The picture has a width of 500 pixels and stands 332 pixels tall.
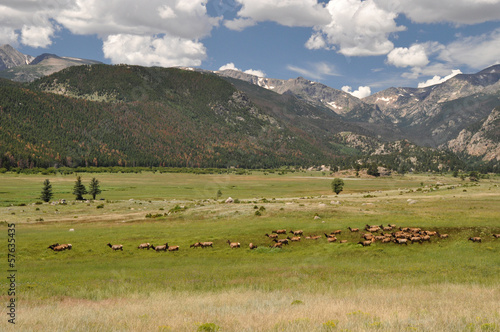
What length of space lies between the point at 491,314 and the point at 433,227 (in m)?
29.0

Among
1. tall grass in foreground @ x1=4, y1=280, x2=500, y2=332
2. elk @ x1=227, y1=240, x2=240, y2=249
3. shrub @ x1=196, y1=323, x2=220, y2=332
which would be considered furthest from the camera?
elk @ x1=227, y1=240, x2=240, y2=249

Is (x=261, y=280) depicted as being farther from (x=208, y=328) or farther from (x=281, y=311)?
(x=208, y=328)

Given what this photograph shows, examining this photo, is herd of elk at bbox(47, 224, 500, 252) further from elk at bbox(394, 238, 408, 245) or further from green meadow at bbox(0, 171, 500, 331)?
green meadow at bbox(0, 171, 500, 331)

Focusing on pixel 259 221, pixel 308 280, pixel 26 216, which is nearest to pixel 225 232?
pixel 259 221

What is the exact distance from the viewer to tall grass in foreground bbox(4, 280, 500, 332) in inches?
412

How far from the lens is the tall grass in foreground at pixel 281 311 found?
10.5m

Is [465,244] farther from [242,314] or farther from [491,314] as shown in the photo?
[242,314]

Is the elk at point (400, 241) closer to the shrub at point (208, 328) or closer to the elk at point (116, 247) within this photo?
the shrub at point (208, 328)

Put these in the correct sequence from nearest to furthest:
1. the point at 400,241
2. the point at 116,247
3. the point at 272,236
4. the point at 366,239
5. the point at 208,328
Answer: the point at 208,328
the point at 400,241
the point at 116,247
the point at 366,239
the point at 272,236

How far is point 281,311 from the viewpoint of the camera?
1284 cm

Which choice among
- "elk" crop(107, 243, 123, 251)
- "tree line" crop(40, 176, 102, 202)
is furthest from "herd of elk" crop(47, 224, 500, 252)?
"tree line" crop(40, 176, 102, 202)

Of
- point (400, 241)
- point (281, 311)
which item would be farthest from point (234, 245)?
point (281, 311)

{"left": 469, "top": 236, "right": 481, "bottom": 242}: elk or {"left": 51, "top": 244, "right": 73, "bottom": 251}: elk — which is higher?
{"left": 469, "top": 236, "right": 481, "bottom": 242}: elk

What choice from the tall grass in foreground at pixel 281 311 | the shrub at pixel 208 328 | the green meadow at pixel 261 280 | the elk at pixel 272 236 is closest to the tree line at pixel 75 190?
the green meadow at pixel 261 280
